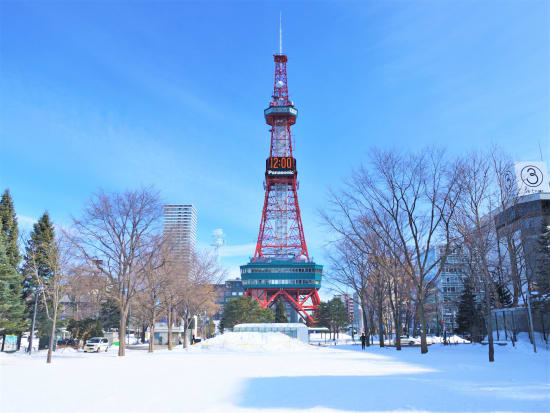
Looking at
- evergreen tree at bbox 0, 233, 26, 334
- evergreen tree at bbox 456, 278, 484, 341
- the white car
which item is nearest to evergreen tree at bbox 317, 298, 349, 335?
evergreen tree at bbox 456, 278, 484, 341

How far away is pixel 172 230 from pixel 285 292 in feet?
210

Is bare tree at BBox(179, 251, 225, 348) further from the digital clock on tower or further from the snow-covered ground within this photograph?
the digital clock on tower

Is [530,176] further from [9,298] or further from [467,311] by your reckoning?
[9,298]

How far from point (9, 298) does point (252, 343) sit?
20854mm

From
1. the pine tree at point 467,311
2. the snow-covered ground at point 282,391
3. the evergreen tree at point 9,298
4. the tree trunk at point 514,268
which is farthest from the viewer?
the pine tree at point 467,311

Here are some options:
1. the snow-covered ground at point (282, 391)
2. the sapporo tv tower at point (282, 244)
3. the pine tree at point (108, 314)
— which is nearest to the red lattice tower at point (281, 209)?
the sapporo tv tower at point (282, 244)

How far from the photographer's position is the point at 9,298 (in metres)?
31.9

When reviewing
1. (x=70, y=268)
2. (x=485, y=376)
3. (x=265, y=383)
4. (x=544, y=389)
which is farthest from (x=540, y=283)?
(x=70, y=268)

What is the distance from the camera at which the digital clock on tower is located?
9362cm

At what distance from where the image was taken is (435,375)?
1315 centimetres

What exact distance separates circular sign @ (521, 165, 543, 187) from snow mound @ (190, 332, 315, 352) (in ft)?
74.3

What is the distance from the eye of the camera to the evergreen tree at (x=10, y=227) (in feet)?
113

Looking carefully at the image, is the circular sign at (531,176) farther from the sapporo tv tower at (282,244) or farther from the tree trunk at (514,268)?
the sapporo tv tower at (282,244)

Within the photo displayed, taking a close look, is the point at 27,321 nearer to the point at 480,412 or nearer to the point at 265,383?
the point at 265,383
